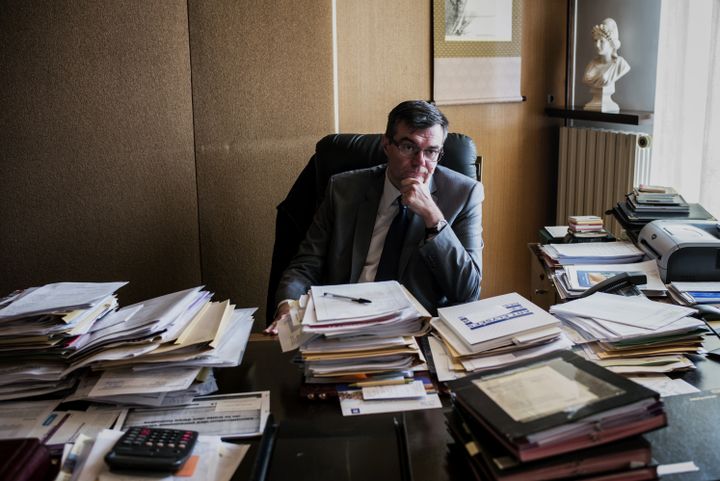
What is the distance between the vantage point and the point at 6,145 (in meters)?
2.68

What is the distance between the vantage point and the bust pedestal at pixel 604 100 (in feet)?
10.9

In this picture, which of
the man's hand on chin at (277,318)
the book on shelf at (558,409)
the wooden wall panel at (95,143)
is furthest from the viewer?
the wooden wall panel at (95,143)

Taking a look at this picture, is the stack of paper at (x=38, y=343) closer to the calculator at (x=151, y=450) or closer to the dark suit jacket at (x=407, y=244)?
the calculator at (x=151, y=450)

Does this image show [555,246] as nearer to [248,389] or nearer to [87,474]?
[248,389]

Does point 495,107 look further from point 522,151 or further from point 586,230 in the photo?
point 586,230

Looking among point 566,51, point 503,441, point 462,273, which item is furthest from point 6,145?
point 566,51

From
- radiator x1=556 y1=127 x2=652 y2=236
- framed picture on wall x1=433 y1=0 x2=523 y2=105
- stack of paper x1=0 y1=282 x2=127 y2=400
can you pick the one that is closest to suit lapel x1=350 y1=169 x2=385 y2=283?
stack of paper x1=0 y1=282 x2=127 y2=400

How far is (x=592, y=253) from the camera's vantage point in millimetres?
2156

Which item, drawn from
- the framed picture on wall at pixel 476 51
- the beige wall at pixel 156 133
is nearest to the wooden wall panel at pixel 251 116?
the beige wall at pixel 156 133

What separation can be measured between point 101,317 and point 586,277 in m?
1.28

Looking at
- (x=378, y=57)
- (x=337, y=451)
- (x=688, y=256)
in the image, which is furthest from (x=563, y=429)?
(x=378, y=57)

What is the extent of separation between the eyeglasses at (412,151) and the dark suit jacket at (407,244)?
0.29 ft

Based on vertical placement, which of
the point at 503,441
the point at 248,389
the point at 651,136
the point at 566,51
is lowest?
the point at 248,389

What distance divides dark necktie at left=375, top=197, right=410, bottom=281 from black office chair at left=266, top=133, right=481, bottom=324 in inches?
10.2
